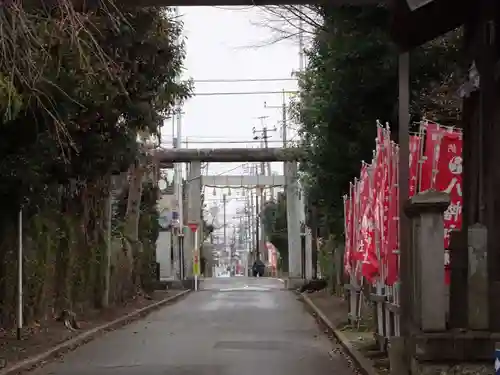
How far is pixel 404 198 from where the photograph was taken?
34.2 ft

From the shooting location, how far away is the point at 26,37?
25.3 ft

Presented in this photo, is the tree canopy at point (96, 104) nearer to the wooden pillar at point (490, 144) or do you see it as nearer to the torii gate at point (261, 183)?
the wooden pillar at point (490, 144)

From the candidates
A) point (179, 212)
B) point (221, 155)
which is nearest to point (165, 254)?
point (179, 212)

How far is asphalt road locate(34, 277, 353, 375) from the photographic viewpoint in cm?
1294

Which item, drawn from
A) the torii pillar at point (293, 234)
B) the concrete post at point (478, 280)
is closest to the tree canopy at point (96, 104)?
the concrete post at point (478, 280)

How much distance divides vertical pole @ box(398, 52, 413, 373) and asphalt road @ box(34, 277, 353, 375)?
292 centimetres

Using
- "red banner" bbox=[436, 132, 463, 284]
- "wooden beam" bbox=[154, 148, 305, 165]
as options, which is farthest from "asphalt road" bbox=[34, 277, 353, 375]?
"wooden beam" bbox=[154, 148, 305, 165]

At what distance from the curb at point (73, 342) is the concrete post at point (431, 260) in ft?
19.8

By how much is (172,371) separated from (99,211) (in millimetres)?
11968

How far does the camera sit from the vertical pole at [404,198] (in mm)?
9898

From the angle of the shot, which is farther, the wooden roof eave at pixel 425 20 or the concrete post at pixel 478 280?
the wooden roof eave at pixel 425 20

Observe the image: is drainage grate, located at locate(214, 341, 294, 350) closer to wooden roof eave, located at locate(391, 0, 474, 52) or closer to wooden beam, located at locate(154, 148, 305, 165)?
wooden roof eave, located at locate(391, 0, 474, 52)

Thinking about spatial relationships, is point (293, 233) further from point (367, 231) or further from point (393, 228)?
point (393, 228)

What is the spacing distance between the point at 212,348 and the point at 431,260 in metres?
7.52
